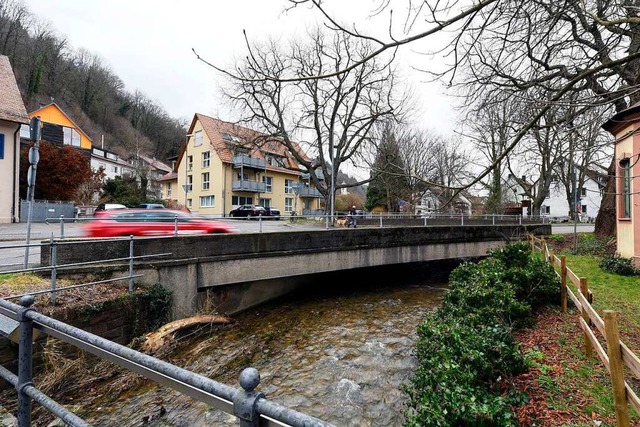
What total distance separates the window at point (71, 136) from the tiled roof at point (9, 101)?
25.6 metres

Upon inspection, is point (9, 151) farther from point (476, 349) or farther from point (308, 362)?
point (476, 349)

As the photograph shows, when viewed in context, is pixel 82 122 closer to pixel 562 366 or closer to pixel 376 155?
pixel 376 155

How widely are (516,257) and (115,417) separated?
33.6ft

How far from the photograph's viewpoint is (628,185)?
1199 cm

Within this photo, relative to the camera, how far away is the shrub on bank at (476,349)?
352cm

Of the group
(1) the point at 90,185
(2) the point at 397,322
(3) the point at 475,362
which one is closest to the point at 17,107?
(1) the point at 90,185

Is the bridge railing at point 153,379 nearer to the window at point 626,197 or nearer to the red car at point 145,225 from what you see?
the red car at point 145,225

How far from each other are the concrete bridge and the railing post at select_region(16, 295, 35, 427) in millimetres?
5945

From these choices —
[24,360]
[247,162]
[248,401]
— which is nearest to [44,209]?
[247,162]

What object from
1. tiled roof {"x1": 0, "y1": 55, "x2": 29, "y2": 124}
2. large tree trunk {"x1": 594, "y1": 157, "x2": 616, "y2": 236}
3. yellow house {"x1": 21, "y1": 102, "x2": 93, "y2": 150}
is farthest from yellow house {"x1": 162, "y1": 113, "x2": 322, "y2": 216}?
large tree trunk {"x1": 594, "y1": 157, "x2": 616, "y2": 236}

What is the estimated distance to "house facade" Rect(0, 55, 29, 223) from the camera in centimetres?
1891

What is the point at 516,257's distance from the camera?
10.2 meters

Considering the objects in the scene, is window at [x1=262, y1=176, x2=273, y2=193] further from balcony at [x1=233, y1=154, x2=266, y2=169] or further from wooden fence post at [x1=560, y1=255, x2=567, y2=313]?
wooden fence post at [x1=560, y1=255, x2=567, y2=313]

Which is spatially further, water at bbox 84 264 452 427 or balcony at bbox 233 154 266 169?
balcony at bbox 233 154 266 169
